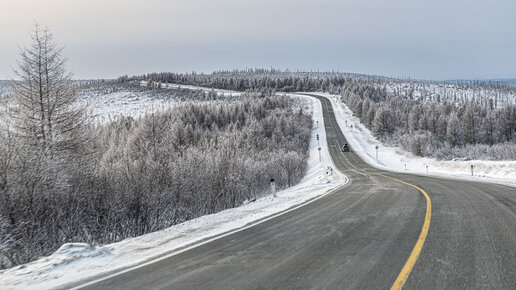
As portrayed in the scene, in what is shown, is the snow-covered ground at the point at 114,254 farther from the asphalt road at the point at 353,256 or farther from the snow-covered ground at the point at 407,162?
the snow-covered ground at the point at 407,162

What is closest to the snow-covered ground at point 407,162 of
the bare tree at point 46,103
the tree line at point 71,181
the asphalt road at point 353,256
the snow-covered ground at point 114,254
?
the asphalt road at point 353,256

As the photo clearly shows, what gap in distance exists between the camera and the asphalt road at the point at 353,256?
137 inches

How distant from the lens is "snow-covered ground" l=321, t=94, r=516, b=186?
17.9 meters

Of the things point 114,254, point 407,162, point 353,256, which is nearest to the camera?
point 353,256

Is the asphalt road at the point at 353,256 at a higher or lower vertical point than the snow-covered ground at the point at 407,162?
higher

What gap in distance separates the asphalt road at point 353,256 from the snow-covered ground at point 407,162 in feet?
32.1

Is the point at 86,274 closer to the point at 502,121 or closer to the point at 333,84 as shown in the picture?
the point at 502,121

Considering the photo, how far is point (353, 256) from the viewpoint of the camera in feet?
13.9

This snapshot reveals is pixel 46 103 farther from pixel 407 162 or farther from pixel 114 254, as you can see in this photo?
pixel 407 162

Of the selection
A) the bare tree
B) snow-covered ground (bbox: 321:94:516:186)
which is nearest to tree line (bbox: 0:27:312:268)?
the bare tree

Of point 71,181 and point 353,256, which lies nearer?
point 353,256

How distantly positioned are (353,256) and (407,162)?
45.6 metres

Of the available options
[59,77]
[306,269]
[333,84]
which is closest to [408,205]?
[306,269]

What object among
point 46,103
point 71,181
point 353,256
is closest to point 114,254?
point 353,256
